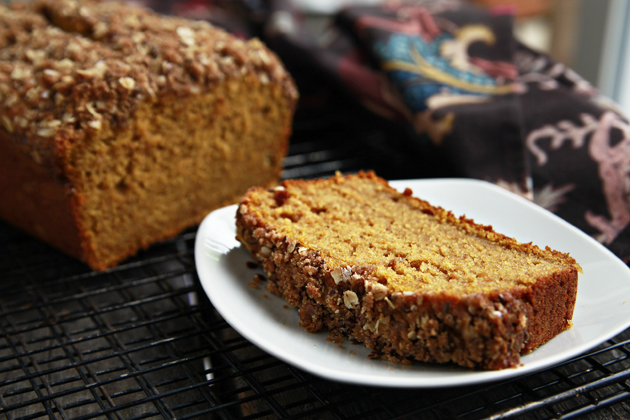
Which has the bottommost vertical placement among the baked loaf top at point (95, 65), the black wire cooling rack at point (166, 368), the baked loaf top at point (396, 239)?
the black wire cooling rack at point (166, 368)

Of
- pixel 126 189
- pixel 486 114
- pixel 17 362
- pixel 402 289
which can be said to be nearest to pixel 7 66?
pixel 126 189

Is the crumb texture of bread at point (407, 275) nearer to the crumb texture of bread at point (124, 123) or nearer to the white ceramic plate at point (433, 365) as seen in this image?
the white ceramic plate at point (433, 365)

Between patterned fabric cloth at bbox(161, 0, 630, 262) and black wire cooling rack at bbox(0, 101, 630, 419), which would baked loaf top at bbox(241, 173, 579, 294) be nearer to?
black wire cooling rack at bbox(0, 101, 630, 419)

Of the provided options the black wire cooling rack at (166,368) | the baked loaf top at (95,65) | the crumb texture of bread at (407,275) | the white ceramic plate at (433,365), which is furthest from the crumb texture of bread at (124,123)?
the crumb texture of bread at (407,275)

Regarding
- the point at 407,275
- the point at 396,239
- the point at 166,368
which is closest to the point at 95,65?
the point at 166,368

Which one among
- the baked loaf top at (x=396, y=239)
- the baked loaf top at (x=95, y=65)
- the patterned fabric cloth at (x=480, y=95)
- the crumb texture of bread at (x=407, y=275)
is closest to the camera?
the crumb texture of bread at (x=407, y=275)

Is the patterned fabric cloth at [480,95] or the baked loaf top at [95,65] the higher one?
the baked loaf top at [95,65]

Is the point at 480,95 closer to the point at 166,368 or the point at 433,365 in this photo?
the point at 433,365

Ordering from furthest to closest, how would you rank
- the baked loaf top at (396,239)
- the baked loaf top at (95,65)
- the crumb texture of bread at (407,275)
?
the baked loaf top at (95,65) → the baked loaf top at (396,239) → the crumb texture of bread at (407,275)
